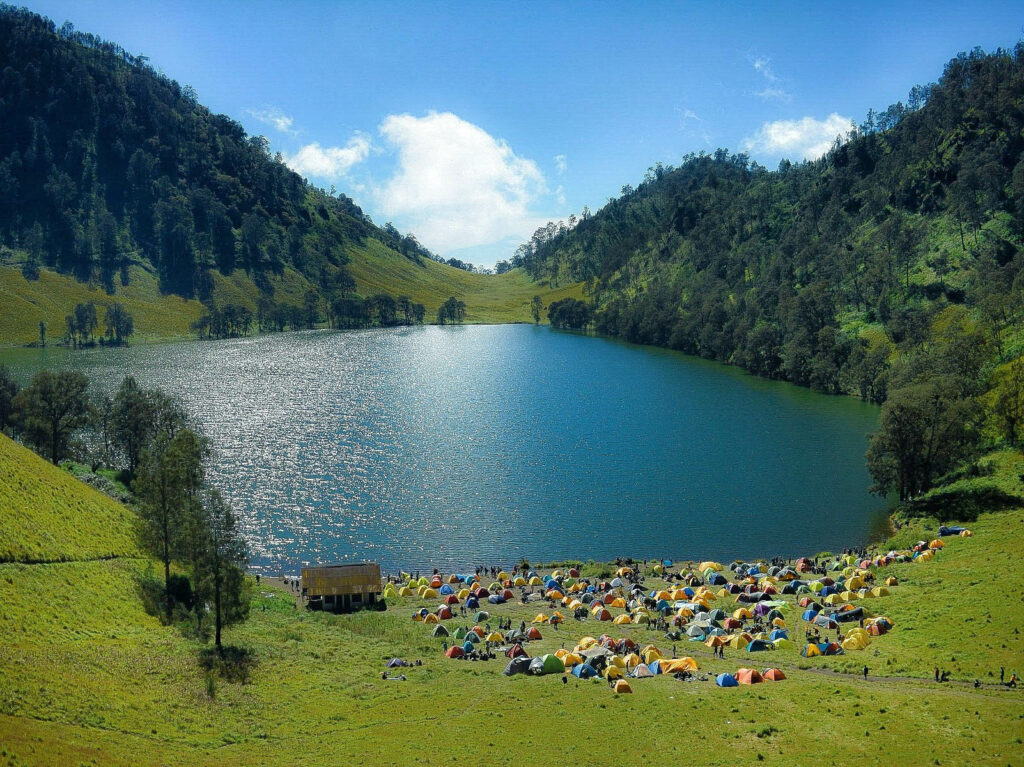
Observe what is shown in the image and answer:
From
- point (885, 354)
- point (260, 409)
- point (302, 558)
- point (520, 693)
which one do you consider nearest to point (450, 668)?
point (520, 693)

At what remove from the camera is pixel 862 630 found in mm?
46344

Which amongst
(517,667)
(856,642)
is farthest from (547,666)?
(856,642)

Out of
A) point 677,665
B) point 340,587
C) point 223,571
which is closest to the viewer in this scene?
point 677,665

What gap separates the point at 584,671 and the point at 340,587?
24.3 metres

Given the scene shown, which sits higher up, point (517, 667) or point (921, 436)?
point (921, 436)

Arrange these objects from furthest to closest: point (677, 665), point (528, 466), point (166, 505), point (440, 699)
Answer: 1. point (528, 466)
2. point (166, 505)
3. point (677, 665)
4. point (440, 699)

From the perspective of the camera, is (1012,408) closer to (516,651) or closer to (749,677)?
(749,677)

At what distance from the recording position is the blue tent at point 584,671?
141 ft

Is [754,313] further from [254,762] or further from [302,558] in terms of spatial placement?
[254,762]

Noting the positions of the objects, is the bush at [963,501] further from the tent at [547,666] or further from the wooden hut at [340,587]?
the wooden hut at [340,587]

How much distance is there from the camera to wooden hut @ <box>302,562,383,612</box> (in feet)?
193

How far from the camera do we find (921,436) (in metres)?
74.2

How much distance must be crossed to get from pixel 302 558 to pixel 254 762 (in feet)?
143

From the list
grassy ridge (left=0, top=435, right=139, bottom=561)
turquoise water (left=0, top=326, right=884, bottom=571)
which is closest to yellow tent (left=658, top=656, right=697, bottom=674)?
turquoise water (left=0, top=326, right=884, bottom=571)
